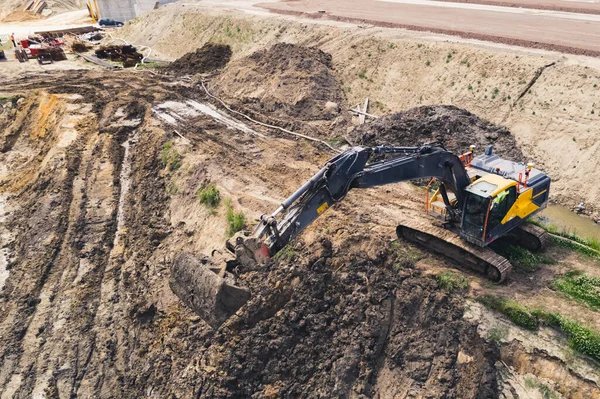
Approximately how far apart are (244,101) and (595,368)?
19541 mm

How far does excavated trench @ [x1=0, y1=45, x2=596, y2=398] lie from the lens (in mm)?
11359

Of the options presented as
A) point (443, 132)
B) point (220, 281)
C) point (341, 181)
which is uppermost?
point (341, 181)

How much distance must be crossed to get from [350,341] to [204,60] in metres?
25.8

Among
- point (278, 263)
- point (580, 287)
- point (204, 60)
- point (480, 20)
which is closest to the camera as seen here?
point (580, 287)

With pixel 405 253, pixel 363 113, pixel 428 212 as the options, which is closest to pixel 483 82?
pixel 363 113

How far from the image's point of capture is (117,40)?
44.8m

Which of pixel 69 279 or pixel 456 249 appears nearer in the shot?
pixel 456 249

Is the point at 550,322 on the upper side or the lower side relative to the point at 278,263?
upper

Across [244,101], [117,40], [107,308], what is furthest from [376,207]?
[117,40]

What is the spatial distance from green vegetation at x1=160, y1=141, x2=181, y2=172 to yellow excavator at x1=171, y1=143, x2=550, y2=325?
357 inches

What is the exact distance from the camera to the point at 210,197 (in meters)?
16.8

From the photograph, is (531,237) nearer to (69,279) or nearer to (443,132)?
(443,132)

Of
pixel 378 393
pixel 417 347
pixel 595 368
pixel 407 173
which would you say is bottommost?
pixel 378 393

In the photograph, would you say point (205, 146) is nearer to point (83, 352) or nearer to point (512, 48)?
point (83, 352)
